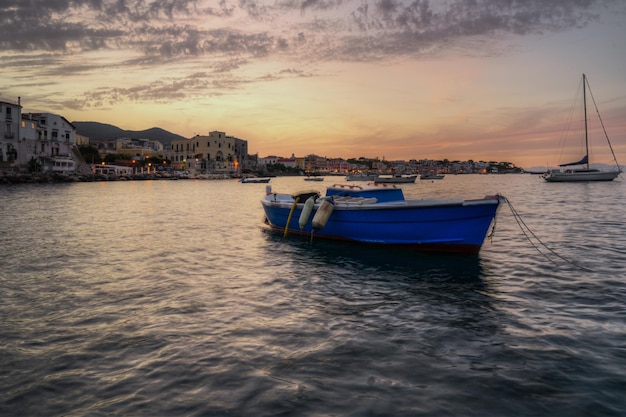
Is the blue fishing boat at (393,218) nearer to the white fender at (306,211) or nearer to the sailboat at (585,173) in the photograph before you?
the white fender at (306,211)

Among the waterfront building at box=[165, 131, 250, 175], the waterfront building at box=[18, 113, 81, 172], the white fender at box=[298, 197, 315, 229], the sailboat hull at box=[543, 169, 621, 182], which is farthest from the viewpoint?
Result: the waterfront building at box=[165, 131, 250, 175]

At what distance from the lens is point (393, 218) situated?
14.7 m

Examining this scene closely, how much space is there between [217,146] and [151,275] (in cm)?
13720

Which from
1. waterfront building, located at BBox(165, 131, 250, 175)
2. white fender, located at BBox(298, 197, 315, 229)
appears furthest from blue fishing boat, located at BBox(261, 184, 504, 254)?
waterfront building, located at BBox(165, 131, 250, 175)

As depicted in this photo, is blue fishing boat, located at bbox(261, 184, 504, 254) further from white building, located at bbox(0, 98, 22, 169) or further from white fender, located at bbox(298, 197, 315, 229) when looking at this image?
white building, located at bbox(0, 98, 22, 169)

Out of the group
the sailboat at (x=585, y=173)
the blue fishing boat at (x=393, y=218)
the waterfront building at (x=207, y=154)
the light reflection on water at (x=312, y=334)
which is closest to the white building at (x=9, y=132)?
the waterfront building at (x=207, y=154)

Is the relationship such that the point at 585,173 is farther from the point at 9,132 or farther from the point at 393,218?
the point at 9,132

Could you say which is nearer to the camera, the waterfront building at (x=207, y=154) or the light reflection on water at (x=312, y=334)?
the light reflection on water at (x=312, y=334)

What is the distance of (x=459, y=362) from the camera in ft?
20.2

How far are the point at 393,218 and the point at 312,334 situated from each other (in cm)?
821

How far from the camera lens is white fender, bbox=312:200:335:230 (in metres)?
16.0

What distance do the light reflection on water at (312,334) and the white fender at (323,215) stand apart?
1533 millimetres

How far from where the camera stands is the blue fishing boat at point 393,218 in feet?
44.2

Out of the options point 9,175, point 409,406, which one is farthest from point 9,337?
point 9,175
